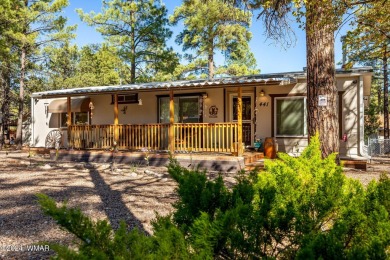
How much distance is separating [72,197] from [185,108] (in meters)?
7.50

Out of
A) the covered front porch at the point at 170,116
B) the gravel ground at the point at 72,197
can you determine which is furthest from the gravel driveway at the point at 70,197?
the covered front porch at the point at 170,116

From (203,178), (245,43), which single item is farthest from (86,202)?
(245,43)

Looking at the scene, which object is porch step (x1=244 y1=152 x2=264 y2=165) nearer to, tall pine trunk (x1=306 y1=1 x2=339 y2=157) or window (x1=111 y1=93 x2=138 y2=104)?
tall pine trunk (x1=306 y1=1 x2=339 y2=157)

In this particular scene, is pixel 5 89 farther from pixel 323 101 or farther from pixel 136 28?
pixel 323 101

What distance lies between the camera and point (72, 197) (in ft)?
18.5

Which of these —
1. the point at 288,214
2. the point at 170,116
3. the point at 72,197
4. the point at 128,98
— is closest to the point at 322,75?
the point at 288,214

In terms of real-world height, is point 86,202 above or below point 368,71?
below

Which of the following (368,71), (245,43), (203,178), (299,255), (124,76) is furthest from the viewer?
(124,76)

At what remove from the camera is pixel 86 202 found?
17.2ft

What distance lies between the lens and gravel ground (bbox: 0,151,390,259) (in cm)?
362

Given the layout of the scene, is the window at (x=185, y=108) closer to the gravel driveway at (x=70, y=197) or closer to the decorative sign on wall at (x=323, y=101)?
the gravel driveway at (x=70, y=197)

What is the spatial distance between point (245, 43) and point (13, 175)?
685 inches

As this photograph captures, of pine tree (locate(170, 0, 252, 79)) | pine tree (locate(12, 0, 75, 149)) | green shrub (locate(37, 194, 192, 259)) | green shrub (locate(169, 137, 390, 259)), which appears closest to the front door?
pine tree (locate(170, 0, 252, 79))

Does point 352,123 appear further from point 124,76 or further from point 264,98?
point 124,76
